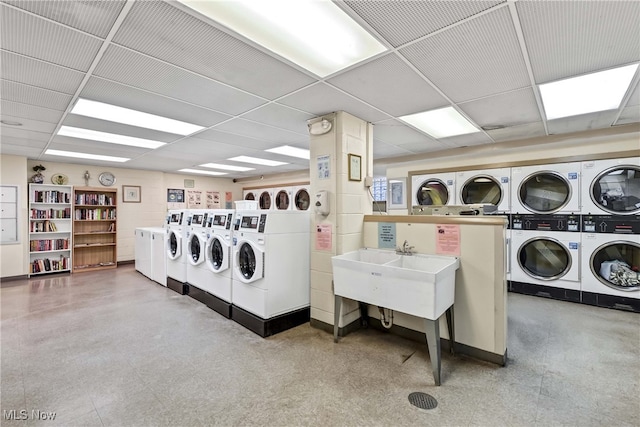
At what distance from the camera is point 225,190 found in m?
9.16

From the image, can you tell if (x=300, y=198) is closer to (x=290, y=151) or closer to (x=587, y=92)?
(x=290, y=151)

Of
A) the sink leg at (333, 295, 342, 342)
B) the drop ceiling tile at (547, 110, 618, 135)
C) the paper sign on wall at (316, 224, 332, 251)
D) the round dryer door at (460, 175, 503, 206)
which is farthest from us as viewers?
the round dryer door at (460, 175, 503, 206)

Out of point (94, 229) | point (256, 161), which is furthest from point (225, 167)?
point (94, 229)

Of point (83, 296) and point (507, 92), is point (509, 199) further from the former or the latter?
point (83, 296)

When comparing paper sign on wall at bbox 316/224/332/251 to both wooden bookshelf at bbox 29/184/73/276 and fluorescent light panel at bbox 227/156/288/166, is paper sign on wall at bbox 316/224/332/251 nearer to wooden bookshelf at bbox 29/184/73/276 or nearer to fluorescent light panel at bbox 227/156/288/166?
fluorescent light panel at bbox 227/156/288/166

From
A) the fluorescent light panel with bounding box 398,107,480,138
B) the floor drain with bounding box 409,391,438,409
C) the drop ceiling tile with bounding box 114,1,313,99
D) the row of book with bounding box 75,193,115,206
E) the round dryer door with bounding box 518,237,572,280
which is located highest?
the fluorescent light panel with bounding box 398,107,480,138

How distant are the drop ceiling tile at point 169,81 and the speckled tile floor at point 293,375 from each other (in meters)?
2.42

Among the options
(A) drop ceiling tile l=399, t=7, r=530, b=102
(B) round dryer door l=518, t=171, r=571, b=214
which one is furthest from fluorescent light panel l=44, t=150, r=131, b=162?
(B) round dryer door l=518, t=171, r=571, b=214

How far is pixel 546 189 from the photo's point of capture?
14.3 feet

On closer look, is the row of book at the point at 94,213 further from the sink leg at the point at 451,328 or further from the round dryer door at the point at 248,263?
the sink leg at the point at 451,328

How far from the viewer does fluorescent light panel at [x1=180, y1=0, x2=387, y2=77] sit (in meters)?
1.54

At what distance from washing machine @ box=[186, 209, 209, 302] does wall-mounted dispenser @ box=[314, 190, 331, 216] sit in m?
1.84

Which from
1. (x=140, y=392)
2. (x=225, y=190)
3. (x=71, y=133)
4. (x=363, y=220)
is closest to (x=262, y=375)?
(x=140, y=392)
